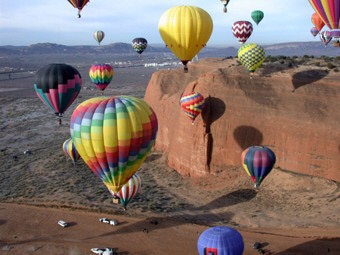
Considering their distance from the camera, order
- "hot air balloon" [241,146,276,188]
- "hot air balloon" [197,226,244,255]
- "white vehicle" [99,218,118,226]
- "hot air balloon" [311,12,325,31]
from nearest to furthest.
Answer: "hot air balloon" [197,226,244,255]
"white vehicle" [99,218,118,226]
"hot air balloon" [241,146,276,188]
"hot air balloon" [311,12,325,31]

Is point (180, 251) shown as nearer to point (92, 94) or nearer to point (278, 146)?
point (278, 146)

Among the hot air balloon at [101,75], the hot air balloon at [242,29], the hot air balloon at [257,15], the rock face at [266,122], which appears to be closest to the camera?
the rock face at [266,122]

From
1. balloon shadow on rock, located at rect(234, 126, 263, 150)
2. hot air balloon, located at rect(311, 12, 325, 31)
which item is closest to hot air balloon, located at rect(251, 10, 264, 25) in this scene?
hot air balloon, located at rect(311, 12, 325, 31)

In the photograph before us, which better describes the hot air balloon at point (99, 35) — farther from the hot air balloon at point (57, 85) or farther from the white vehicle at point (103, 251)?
the white vehicle at point (103, 251)

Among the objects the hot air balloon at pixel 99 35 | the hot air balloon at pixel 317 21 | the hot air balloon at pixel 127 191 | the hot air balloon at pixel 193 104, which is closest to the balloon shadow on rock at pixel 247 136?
the hot air balloon at pixel 193 104

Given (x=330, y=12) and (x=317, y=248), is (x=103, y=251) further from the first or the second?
(x=330, y=12)

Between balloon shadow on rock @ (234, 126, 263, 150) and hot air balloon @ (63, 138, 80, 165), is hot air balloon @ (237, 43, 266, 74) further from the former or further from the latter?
hot air balloon @ (63, 138, 80, 165)

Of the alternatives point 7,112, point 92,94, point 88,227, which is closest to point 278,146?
point 88,227
